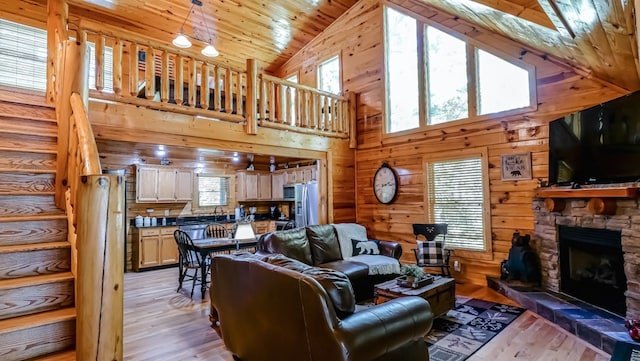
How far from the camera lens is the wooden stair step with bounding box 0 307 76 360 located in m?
1.73

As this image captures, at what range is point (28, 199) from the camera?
8.41 feet

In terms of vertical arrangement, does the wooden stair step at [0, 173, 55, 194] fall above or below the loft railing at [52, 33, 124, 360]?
above

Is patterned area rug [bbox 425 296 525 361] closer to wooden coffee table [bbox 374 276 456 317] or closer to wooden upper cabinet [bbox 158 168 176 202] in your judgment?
wooden coffee table [bbox 374 276 456 317]

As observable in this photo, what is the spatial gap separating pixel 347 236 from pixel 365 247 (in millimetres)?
318

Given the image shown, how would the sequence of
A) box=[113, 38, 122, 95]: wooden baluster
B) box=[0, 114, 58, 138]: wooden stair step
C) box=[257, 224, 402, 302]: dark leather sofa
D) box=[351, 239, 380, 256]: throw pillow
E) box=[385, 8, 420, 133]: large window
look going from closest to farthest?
box=[0, 114, 58, 138]: wooden stair step < box=[113, 38, 122, 95]: wooden baluster < box=[257, 224, 402, 302]: dark leather sofa < box=[351, 239, 380, 256]: throw pillow < box=[385, 8, 420, 133]: large window

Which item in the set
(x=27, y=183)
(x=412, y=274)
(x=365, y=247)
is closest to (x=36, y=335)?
(x=27, y=183)

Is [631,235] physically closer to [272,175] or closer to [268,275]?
[268,275]

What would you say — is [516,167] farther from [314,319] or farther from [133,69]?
[133,69]

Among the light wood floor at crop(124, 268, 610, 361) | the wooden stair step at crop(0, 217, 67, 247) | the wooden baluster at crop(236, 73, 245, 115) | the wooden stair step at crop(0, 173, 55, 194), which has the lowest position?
the light wood floor at crop(124, 268, 610, 361)

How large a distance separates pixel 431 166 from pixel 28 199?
205 inches

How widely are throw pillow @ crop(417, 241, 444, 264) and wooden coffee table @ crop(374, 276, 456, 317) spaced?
1.24 metres

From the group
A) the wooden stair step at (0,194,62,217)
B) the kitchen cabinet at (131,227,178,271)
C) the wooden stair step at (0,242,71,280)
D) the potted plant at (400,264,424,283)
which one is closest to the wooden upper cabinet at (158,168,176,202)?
the kitchen cabinet at (131,227,178,271)

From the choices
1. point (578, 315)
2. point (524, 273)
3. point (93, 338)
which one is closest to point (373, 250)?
point (524, 273)

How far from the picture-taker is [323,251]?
4.62 metres
